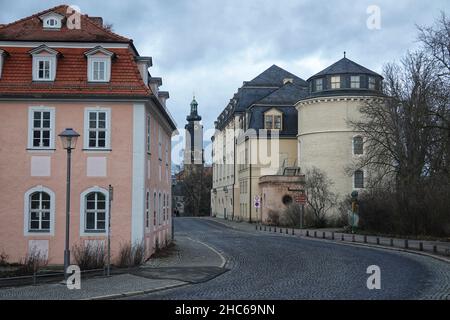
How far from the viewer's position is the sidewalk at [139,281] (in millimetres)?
15799

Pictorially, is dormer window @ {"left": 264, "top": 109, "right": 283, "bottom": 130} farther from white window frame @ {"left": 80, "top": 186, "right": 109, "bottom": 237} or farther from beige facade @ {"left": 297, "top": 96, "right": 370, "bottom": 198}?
white window frame @ {"left": 80, "top": 186, "right": 109, "bottom": 237}

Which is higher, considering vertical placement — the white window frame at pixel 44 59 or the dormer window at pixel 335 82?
the dormer window at pixel 335 82

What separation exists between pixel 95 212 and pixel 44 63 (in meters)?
5.96

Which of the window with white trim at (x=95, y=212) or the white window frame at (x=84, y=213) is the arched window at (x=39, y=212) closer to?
the white window frame at (x=84, y=213)

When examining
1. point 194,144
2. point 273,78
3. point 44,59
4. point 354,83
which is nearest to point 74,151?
point 44,59

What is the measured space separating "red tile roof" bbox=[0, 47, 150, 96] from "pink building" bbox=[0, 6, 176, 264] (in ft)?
0.12

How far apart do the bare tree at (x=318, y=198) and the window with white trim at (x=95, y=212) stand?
31.7 meters

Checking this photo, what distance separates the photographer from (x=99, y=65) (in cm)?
2447

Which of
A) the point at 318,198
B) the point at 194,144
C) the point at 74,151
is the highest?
the point at 194,144

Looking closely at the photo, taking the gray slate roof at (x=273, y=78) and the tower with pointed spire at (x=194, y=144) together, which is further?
the tower with pointed spire at (x=194, y=144)

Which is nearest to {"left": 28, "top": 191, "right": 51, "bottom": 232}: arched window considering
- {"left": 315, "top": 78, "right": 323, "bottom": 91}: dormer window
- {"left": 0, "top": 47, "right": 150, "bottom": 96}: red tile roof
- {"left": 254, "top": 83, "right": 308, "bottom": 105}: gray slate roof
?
{"left": 0, "top": 47, "right": 150, "bottom": 96}: red tile roof

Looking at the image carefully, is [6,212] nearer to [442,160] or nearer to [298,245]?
[298,245]

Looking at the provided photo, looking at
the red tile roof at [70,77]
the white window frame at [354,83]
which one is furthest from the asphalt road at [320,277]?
the white window frame at [354,83]

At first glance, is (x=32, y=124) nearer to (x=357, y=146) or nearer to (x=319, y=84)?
(x=319, y=84)
